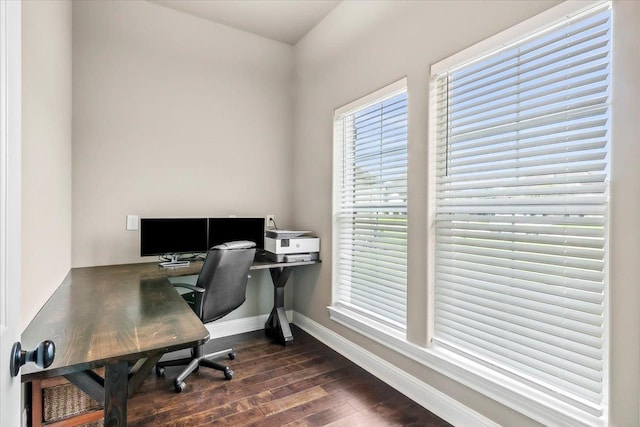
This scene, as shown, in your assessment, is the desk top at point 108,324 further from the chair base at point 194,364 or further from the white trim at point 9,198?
the chair base at point 194,364

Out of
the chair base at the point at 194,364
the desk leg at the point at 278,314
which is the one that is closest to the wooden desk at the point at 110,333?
the chair base at the point at 194,364

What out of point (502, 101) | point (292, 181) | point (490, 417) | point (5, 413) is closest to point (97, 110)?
point (292, 181)

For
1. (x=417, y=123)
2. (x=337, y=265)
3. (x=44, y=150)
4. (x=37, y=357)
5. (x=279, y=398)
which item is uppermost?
(x=417, y=123)

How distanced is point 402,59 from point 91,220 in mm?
2647

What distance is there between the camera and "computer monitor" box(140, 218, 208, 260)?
8.66 feet

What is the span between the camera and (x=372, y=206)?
2.56m

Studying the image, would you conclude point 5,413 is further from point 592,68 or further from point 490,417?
point 592,68

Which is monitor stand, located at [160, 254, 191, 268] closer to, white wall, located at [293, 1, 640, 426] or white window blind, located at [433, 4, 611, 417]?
white wall, located at [293, 1, 640, 426]

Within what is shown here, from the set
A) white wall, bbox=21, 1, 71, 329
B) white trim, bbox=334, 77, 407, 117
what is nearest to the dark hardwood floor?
white wall, bbox=21, 1, 71, 329

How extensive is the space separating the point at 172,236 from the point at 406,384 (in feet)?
6.87

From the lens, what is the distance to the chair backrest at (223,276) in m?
2.27

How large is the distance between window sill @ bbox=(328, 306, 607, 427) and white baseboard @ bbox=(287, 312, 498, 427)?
139 millimetres

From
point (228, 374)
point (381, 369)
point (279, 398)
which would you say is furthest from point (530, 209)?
point (228, 374)

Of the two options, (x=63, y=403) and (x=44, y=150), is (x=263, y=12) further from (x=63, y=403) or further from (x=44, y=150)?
(x=63, y=403)
